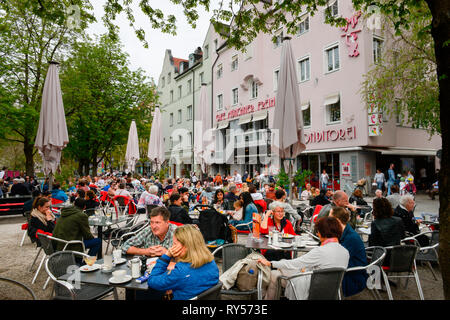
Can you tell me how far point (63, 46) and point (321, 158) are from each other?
726 inches

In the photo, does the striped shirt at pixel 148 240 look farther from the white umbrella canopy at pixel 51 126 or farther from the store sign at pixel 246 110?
the store sign at pixel 246 110

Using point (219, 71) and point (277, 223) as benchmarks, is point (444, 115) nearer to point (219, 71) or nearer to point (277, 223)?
point (277, 223)

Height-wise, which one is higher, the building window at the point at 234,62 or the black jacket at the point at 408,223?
the building window at the point at 234,62

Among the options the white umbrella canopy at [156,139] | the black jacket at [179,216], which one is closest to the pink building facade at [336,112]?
the white umbrella canopy at [156,139]

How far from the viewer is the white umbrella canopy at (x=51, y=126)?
25.5 ft

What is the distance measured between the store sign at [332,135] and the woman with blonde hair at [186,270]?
15.5 metres

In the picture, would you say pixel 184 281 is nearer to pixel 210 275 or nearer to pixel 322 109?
pixel 210 275

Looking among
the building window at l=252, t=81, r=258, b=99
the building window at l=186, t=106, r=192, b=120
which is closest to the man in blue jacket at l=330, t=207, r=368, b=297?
the building window at l=252, t=81, r=258, b=99

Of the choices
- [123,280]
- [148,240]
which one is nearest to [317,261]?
[123,280]

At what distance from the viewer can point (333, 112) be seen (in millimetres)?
17516

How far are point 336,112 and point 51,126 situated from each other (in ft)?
51.6

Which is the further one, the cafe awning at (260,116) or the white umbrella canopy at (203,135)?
the cafe awning at (260,116)

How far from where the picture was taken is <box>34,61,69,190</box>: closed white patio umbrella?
779 cm
